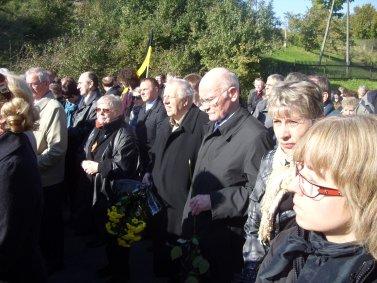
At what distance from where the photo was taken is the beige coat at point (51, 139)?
16.1 feet

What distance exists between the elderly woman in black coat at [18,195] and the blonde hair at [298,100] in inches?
60.2

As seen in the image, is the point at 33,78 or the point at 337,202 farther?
the point at 33,78

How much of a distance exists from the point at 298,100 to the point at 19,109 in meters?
1.72

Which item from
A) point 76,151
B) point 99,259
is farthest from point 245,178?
point 76,151

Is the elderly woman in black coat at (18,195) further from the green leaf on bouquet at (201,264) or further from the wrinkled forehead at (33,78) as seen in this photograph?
the wrinkled forehead at (33,78)

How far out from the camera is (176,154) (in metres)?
4.57

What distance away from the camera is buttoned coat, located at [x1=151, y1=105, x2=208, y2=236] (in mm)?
4531

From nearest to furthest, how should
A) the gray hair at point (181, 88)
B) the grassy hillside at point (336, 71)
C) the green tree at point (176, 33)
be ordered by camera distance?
the gray hair at point (181, 88) → the green tree at point (176, 33) → the grassy hillside at point (336, 71)

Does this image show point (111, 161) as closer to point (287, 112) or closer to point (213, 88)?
point (213, 88)

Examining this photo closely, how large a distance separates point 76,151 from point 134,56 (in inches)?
696

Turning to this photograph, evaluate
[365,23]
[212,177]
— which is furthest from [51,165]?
[365,23]

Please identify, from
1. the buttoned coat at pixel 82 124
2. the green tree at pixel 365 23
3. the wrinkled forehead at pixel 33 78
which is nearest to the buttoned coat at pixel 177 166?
the wrinkled forehead at pixel 33 78

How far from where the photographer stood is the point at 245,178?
11.4 feet

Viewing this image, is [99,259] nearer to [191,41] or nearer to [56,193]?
[56,193]
